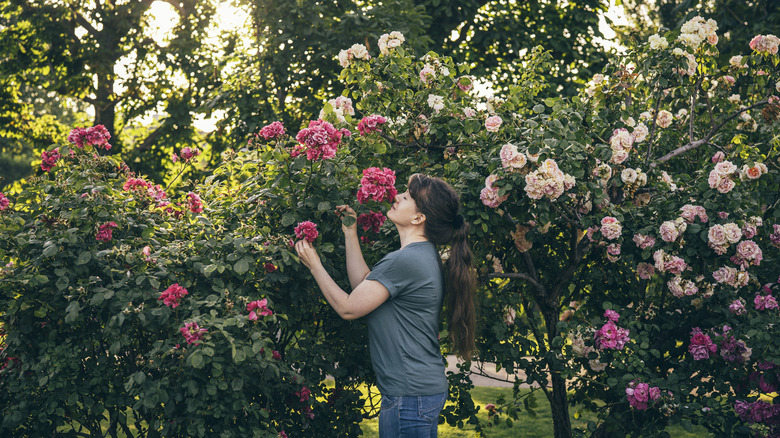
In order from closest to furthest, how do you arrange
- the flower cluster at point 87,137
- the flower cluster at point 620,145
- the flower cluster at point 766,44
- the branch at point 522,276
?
1. the flower cluster at point 87,137
2. the flower cluster at point 620,145
3. the branch at point 522,276
4. the flower cluster at point 766,44

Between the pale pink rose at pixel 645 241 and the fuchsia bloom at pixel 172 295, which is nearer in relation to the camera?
the fuchsia bloom at pixel 172 295

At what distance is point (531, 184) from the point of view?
3186 mm

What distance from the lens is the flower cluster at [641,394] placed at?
346 cm

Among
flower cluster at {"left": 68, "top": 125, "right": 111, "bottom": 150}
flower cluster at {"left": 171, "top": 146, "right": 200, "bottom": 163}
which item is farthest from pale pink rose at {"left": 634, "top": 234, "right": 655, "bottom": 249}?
flower cluster at {"left": 68, "top": 125, "right": 111, "bottom": 150}

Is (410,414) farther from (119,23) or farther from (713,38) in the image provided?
(119,23)

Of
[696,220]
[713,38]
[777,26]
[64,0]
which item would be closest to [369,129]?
[696,220]

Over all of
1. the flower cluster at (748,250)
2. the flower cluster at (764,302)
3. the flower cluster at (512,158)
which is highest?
the flower cluster at (512,158)

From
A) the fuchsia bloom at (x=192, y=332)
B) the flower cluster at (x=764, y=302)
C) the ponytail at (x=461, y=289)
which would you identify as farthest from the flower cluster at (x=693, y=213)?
the fuchsia bloom at (x=192, y=332)

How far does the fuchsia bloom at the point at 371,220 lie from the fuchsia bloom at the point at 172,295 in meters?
0.95

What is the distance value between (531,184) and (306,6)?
5.89m

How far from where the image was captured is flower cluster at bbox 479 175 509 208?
3.29 meters

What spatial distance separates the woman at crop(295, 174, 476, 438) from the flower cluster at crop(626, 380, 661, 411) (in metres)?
1.14

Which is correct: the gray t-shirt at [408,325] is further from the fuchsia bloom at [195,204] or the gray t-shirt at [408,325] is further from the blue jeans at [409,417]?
the fuchsia bloom at [195,204]

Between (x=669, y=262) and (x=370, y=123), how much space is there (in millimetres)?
1760
